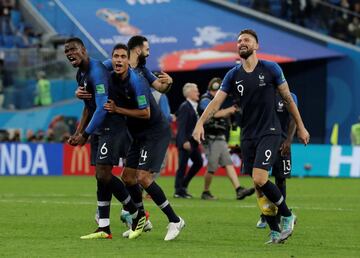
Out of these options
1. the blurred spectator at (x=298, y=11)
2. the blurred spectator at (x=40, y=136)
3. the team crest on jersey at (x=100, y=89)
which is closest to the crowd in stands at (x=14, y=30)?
the blurred spectator at (x=40, y=136)

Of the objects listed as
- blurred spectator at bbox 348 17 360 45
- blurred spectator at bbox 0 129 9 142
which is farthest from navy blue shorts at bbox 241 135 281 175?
blurred spectator at bbox 348 17 360 45

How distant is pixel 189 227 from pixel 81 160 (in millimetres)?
17044

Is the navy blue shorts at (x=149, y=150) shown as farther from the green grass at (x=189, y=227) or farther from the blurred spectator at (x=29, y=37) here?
the blurred spectator at (x=29, y=37)

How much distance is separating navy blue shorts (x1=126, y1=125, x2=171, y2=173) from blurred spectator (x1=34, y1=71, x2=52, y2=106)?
22069 millimetres

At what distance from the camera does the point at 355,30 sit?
3978 cm

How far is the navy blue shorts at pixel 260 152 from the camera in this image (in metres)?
13.1

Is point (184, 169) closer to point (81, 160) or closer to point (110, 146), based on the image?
point (110, 146)

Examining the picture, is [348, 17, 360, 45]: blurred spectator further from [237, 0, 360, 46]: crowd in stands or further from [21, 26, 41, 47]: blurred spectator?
[21, 26, 41, 47]: blurred spectator

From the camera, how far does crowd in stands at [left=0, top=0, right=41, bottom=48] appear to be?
128 feet

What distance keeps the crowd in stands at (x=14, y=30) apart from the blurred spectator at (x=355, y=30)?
1082 cm

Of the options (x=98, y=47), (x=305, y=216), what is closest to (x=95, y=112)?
(x=305, y=216)

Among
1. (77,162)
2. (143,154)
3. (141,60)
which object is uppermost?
(141,60)

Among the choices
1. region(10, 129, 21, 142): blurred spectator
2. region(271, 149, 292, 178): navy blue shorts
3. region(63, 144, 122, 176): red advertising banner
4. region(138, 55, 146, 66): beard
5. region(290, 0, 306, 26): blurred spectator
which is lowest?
region(63, 144, 122, 176): red advertising banner

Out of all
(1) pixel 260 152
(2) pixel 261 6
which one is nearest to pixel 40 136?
(2) pixel 261 6
